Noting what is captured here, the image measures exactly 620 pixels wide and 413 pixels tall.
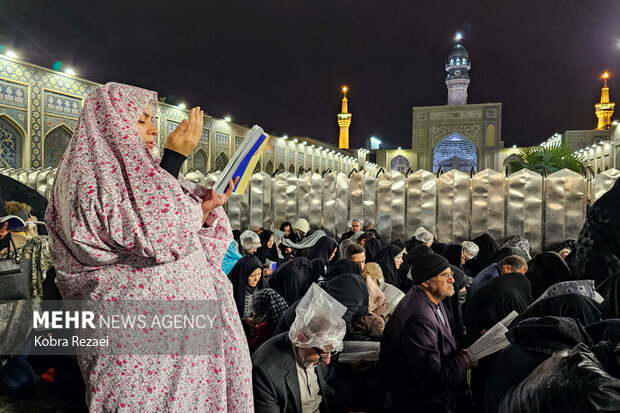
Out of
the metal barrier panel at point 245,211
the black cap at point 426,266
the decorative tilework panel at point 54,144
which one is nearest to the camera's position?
the black cap at point 426,266

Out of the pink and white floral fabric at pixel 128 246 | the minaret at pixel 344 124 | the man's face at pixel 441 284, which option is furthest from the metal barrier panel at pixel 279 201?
the minaret at pixel 344 124

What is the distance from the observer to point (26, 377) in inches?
120

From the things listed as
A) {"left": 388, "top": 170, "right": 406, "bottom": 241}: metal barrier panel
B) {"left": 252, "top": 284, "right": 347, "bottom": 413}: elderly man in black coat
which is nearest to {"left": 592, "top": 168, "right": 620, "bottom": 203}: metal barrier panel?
{"left": 388, "top": 170, "right": 406, "bottom": 241}: metal barrier panel

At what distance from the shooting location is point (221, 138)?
65.6 ft

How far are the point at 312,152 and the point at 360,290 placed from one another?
26.3 m

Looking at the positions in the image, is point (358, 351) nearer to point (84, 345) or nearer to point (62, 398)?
point (62, 398)

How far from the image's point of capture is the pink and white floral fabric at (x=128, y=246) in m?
1.26

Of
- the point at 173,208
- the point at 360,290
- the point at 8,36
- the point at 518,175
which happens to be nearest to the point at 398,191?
the point at 518,175

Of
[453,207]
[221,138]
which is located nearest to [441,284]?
[453,207]

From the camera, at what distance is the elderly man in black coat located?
2264mm

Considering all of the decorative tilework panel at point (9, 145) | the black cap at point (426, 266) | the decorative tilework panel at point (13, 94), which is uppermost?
the decorative tilework panel at point (13, 94)

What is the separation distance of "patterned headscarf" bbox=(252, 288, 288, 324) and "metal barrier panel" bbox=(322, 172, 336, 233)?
640cm

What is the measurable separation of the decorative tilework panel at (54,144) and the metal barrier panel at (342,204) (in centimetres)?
830

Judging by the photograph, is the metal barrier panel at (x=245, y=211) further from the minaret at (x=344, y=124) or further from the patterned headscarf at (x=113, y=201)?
the minaret at (x=344, y=124)
